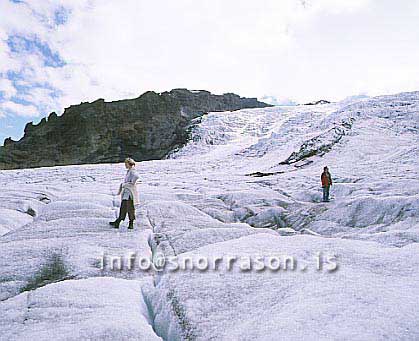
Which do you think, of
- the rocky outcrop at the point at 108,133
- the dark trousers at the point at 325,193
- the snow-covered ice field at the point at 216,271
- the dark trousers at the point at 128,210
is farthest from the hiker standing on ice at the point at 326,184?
the rocky outcrop at the point at 108,133

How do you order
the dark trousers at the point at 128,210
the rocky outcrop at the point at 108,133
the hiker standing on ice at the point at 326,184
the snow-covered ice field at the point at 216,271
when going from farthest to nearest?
the rocky outcrop at the point at 108,133 → the hiker standing on ice at the point at 326,184 → the dark trousers at the point at 128,210 → the snow-covered ice field at the point at 216,271

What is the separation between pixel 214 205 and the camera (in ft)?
43.1

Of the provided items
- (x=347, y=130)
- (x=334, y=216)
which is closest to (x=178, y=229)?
(x=334, y=216)

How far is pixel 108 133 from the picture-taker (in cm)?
6525

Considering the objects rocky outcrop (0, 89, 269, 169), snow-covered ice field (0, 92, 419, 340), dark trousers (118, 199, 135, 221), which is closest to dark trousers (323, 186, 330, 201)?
snow-covered ice field (0, 92, 419, 340)

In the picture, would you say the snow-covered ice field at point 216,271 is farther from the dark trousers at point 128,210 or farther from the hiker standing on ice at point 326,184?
the hiker standing on ice at point 326,184

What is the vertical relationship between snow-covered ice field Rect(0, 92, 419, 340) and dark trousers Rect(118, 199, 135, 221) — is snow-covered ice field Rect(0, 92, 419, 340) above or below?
below

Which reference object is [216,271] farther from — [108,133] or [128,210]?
[108,133]

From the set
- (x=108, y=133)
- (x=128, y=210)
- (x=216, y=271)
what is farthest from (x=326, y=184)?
(x=108, y=133)

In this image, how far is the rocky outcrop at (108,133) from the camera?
60.6 m

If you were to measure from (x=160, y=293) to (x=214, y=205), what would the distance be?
7928 mm

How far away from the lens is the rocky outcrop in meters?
60.6

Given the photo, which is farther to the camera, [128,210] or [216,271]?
[128,210]

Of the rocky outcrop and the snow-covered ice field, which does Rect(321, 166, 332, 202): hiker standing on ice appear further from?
the rocky outcrop
